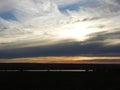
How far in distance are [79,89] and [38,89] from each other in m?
3.97

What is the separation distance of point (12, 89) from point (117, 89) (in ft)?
33.6

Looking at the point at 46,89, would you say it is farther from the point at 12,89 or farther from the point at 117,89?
the point at 117,89

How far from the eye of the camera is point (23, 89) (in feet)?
96.8

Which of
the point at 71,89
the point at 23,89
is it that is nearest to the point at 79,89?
the point at 71,89

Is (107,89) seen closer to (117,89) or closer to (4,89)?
(117,89)

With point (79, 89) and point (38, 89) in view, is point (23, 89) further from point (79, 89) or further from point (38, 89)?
point (79, 89)

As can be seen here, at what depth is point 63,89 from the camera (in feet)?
95.8

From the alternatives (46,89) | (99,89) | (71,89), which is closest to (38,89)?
(46,89)

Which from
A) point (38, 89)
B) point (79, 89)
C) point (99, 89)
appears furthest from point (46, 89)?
point (99, 89)

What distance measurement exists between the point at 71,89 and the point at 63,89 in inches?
30.4

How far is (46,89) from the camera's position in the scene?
2966cm

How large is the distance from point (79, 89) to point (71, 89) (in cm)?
80

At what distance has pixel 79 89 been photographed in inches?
1136

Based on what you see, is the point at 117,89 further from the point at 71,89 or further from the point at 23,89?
the point at 23,89
